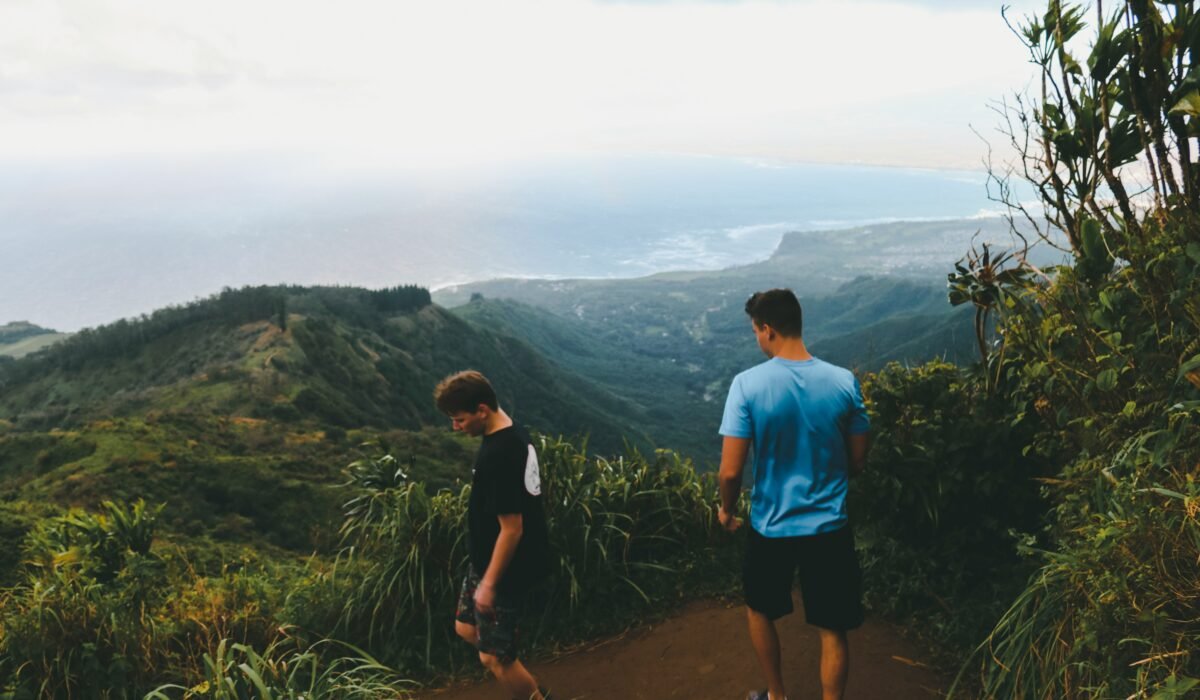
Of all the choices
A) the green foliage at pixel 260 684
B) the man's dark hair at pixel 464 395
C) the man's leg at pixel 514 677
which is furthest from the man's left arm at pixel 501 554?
the green foliage at pixel 260 684

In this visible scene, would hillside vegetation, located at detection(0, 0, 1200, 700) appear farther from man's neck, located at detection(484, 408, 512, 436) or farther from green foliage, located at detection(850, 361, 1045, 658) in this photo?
man's neck, located at detection(484, 408, 512, 436)

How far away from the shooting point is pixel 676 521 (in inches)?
177

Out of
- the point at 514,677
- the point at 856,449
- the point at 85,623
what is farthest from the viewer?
the point at 85,623

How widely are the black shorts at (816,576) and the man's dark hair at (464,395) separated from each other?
1.18 metres

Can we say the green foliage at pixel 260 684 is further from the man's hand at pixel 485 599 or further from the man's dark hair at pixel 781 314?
the man's dark hair at pixel 781 314

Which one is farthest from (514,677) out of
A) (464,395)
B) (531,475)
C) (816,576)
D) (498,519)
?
(816,576)

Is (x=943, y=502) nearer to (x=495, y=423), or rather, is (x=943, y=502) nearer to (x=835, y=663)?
(x=835, y=663)

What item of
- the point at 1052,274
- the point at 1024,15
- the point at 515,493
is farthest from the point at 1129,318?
the point at 515,493

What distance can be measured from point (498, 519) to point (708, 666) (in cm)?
145

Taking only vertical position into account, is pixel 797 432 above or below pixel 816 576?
above

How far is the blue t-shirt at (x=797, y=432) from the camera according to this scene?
8.13ft

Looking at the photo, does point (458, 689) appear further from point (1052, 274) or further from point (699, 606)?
point (1052, 274)

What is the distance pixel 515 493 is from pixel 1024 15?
301 cm

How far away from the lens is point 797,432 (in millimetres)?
2479
